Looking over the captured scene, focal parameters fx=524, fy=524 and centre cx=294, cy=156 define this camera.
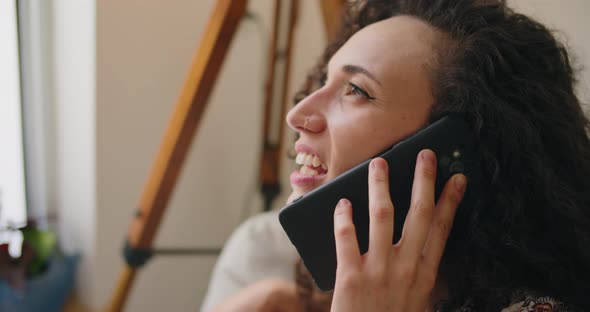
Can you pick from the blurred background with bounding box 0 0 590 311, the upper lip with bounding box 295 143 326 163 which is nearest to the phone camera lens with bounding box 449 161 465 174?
the upper lip with bounding box 295 143 326 163

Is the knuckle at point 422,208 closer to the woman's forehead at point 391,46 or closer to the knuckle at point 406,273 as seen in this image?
the knuckle at point 406,273

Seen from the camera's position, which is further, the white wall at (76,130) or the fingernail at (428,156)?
the white wall at (76,130)

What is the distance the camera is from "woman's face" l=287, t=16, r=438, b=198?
826 mm

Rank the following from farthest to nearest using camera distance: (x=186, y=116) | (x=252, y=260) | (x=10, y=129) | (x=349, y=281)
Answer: (x=10, y=129)
(x=252, y=260)
(x=186, y=116)
(x=349, y=281)

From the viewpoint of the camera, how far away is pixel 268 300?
1.13 metres

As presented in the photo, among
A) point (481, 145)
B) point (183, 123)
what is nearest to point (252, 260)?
point (183, 123)

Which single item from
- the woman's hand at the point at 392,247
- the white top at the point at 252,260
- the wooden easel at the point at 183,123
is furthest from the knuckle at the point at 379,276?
the white top at the point at 252,260

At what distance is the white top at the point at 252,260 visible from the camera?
134 cm

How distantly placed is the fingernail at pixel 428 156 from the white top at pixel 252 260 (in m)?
0.69

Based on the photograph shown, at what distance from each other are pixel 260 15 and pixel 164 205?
2.60ft

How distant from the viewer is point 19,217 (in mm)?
1642

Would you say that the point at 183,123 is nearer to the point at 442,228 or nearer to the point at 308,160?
the point at 308,160

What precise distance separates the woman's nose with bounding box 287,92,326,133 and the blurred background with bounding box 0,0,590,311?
2.53 feet

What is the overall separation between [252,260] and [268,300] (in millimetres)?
256
